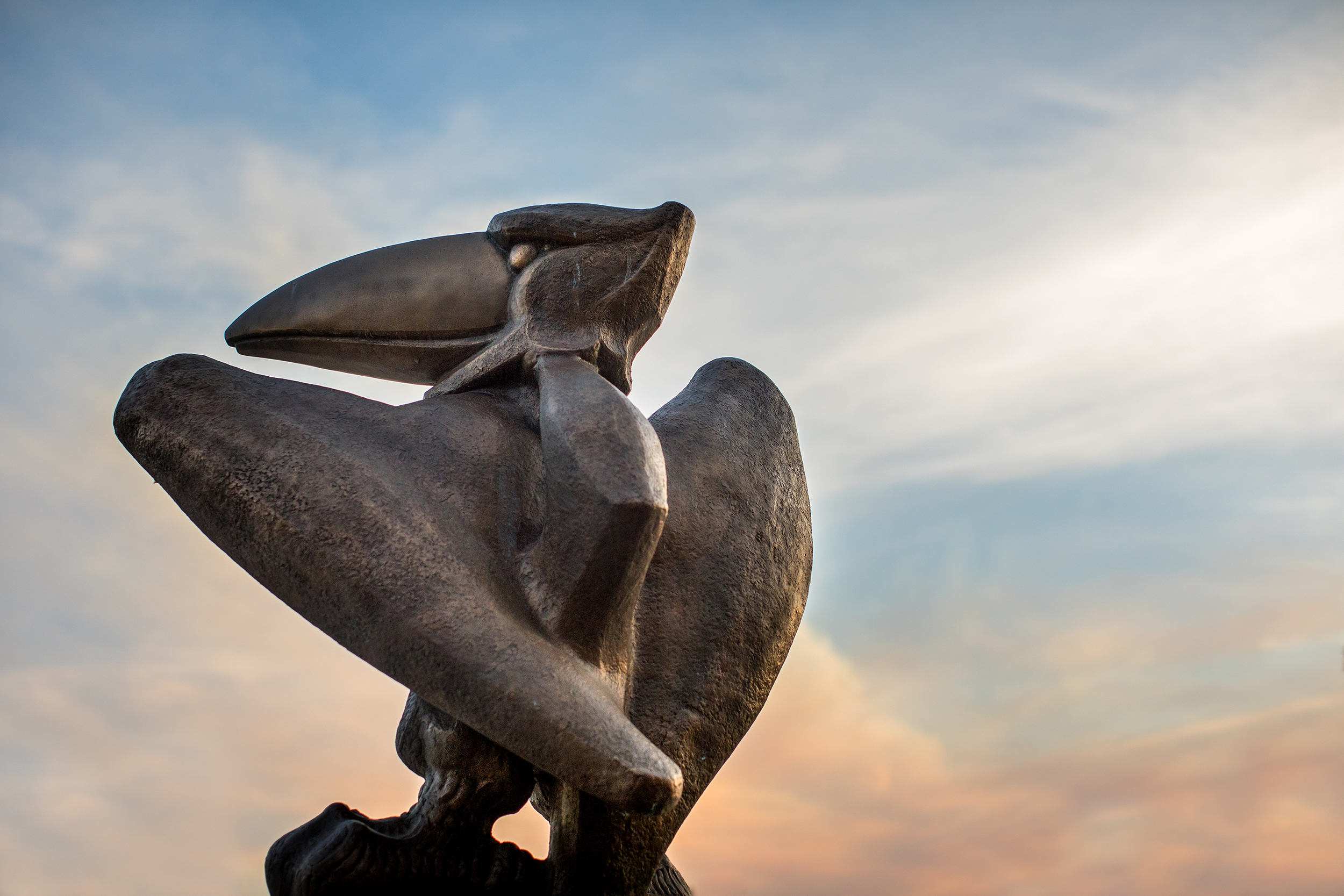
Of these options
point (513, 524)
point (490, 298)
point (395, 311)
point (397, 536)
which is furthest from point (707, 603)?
point (395, 311)

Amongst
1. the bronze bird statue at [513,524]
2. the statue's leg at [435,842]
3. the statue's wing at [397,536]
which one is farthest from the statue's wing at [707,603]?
the statue's wing at [397,536]

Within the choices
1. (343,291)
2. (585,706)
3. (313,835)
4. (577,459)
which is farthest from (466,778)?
(343,291)

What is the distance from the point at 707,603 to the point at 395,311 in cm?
121

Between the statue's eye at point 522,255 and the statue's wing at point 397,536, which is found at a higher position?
the statue's eye at point 522,255

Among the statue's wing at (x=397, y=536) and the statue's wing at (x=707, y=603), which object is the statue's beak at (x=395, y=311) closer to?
the statue's wing at (x=397, y=536)

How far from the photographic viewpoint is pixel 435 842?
310 centimetres

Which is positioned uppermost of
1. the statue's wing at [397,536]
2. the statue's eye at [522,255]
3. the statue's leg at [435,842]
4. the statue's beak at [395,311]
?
the statue's eye at [522,255]

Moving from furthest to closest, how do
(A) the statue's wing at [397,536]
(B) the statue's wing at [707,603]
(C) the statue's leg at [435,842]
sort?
(B) the statue's wing at [707,603], (C) the statue's leg at [435,842], (A) the statue's wing at [397,536]

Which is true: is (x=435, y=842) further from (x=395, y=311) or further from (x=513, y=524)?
(x=395, y=311)

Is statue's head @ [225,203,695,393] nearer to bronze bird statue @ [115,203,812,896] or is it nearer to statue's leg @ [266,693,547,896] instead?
bronze bird statue @ [115,203,812,896]

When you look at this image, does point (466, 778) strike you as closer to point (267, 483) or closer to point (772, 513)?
point (267, 483)

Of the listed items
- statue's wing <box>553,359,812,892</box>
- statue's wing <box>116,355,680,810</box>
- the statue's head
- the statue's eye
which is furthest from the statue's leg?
the statue's eye

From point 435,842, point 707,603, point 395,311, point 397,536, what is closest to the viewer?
point 397,536

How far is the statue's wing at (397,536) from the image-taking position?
103 inches
